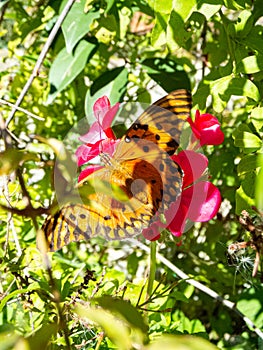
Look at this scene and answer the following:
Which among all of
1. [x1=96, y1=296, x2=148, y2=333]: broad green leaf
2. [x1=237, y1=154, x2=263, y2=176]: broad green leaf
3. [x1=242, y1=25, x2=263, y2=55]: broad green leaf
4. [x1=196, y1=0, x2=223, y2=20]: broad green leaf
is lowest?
[x1=237, y1=154, x2=263, y2=176]: broad green leaf

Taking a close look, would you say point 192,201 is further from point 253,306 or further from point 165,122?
point 253,306

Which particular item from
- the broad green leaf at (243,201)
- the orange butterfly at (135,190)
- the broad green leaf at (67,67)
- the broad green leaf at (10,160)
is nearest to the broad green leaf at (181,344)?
the broad green leaf at (10,160)

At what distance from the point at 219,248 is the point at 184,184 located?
628 millimetres

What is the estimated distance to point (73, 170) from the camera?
45cm

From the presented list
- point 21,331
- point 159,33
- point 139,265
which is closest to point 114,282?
point 21,331

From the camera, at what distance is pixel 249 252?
90 centimetres

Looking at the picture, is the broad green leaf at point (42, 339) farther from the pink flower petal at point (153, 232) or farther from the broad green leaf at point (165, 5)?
the broad green leaf at point (165, 5)

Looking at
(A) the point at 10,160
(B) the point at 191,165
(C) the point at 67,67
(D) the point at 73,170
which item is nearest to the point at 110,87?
(C) the point at 67,67

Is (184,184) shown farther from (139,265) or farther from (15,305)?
(139,265)

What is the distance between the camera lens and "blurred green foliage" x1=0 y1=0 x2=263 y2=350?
70 cm

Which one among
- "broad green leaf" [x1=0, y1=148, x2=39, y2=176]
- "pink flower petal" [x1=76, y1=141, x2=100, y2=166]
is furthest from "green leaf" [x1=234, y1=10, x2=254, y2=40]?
"broad green leaf" [x1=0, y1=148, x2=39, y2=176]

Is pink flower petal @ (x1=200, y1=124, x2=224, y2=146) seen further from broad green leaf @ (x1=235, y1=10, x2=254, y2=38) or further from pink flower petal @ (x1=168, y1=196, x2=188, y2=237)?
broad green leaf @ (x1=235, y1=10, x2=254, y2=38)

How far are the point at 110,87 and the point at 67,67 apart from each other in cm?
9

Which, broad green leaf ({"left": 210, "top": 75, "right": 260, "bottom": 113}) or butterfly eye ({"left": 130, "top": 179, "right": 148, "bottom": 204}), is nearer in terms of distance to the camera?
butterfly eye ({"left": 130, "top": 179, "right": 148, "bottom": 204})
